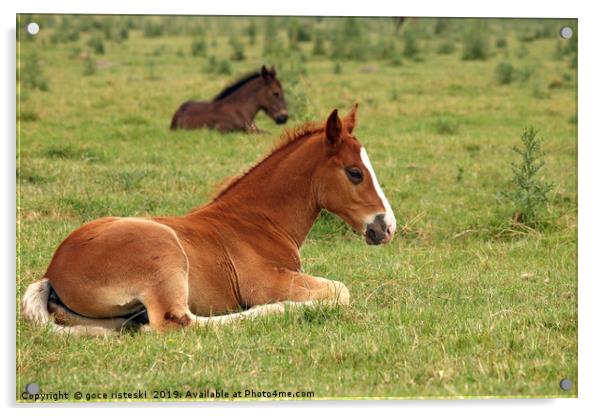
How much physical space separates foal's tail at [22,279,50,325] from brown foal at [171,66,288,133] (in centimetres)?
819

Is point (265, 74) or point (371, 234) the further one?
point (265, 74)

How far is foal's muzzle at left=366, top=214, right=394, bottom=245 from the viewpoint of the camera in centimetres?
693

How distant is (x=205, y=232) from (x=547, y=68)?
903cm

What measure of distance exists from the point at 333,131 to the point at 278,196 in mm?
667

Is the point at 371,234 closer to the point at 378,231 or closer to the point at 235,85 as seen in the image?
the point at 378,231

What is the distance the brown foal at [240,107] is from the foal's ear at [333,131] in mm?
7722

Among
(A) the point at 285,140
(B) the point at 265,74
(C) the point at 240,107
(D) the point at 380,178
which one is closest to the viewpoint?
(A) the point at 285,140

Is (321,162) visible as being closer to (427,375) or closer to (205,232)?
(205,232)

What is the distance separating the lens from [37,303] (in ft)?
21.0

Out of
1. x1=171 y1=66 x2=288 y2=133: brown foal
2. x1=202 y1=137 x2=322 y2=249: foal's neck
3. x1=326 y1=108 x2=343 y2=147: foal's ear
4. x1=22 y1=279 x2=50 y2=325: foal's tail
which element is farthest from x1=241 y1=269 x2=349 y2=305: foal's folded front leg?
x1=171 y1=66 x2=288 y2=133: brown foal

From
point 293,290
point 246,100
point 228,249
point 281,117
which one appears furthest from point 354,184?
point 281,117

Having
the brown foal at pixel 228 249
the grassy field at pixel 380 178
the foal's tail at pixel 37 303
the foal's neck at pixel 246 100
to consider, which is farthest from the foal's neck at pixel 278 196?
the foal's neck at pixel 246 100

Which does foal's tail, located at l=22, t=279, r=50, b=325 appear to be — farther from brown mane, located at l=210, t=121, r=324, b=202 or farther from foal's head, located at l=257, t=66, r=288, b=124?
foal's head, located at l=257, t=66, r=288, b=124
